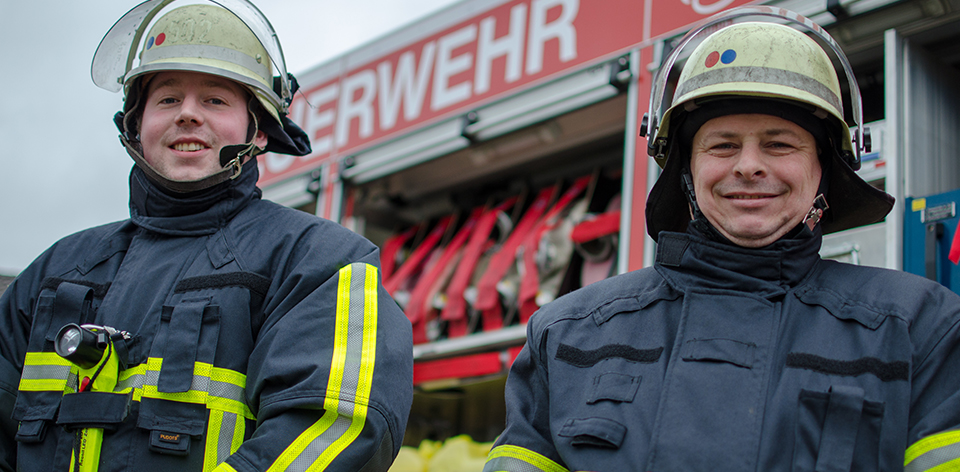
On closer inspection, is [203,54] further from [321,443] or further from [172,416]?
[321,443]

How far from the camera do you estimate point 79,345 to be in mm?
1753

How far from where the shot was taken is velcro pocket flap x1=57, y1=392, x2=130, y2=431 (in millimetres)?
1760

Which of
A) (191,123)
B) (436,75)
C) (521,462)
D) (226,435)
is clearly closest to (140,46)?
(191,123)

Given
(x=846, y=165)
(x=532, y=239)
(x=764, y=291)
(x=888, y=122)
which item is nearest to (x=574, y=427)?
(x=764, y=291)

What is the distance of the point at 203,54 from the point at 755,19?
1314 mm

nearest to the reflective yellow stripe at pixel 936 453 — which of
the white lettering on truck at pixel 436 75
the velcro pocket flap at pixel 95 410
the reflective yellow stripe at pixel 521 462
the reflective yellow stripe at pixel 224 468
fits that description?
the reflective yellow stripe at pixel 521 462

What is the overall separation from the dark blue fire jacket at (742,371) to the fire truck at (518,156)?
3.89ft

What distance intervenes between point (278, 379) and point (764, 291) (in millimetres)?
897

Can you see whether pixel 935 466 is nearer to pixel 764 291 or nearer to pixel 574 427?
pixel 764 291

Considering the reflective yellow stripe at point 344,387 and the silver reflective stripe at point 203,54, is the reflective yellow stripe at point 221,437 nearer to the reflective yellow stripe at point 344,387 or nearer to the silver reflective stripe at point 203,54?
the reflective yellow stripe at point 344,387

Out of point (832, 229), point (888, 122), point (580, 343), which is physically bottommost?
point (580, 343)

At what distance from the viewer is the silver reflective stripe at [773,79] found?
67.6 inches

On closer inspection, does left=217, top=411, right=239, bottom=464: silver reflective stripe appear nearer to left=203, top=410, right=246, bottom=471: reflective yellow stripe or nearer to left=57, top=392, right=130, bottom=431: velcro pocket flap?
left=203, top=410, right=246, bottom=471: reflective yellow stripe

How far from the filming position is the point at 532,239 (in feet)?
14.1
